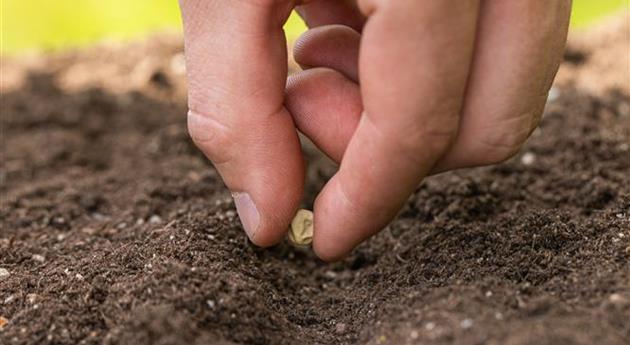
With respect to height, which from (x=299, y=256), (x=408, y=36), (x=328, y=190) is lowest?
(x=299, y=256)

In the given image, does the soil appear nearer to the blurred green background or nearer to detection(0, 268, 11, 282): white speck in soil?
detection(0, 268, 11, 282): white speck in soil

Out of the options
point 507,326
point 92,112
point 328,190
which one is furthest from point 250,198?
point 92,112

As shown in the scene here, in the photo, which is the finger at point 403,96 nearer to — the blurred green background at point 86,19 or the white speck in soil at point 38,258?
the white speck in soil at point 38,258

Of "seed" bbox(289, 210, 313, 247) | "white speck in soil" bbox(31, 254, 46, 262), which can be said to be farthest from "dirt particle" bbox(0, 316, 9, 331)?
"seed" bbox(289, 210, 313, 247)

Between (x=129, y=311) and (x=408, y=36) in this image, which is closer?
(x=408, y=36)

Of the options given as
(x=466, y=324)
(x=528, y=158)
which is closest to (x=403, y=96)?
(x=466, y=324)

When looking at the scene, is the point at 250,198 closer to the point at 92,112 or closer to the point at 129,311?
the point at 129,311

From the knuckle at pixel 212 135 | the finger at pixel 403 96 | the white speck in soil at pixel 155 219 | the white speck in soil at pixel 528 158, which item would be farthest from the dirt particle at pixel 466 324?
the white speck in soil at pixel 528 158
